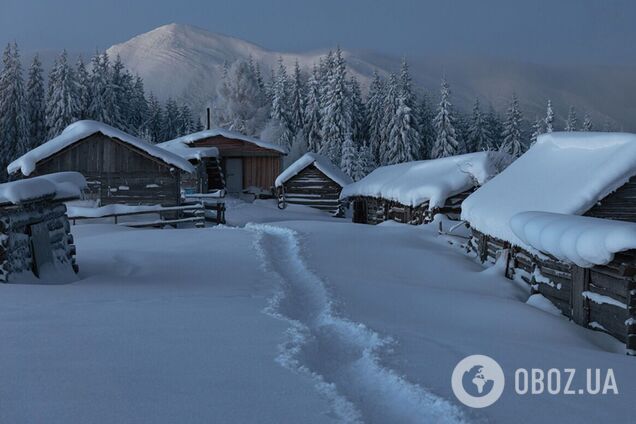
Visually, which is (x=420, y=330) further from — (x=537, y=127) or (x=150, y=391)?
(x=537, y=127)

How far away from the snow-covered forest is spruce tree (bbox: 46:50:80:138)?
0.10 meters

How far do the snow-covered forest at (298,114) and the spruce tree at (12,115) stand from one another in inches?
3.6

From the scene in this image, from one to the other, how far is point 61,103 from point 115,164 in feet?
112

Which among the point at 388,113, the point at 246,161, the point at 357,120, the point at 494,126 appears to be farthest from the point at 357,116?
the point at 246,161

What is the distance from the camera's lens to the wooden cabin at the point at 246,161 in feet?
149

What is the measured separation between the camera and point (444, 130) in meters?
60.8

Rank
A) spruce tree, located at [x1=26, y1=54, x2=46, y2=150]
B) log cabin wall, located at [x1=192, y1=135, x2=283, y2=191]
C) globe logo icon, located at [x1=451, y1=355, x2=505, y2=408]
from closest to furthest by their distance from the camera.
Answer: globe logo icon, located at [x1=451, y1=355, x2=505, y2=408] → log cabin wall, located at [x1=192, y1=135, x2=283, y2=191] → spruce tree, located at [x1=26, y1=54, x2=46, y2=150]

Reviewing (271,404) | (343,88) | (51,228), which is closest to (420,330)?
(271,404)

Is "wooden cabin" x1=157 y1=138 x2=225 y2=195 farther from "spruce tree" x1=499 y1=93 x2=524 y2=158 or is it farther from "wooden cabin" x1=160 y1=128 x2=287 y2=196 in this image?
"spruce tree" x1=499 y1=93 x2=524 y2=158

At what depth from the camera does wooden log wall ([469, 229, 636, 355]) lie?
904cm

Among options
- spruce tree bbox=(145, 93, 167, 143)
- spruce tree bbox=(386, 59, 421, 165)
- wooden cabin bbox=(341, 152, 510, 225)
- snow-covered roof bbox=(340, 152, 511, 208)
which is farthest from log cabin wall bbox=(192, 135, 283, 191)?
spruce tree bbox=(145, 93, 167, 143)

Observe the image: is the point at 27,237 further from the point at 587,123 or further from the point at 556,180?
the point at 587,123

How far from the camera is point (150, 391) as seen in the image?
4.80 metres

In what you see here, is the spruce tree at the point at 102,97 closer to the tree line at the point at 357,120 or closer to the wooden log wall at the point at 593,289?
the tree line at the point at 357,120
